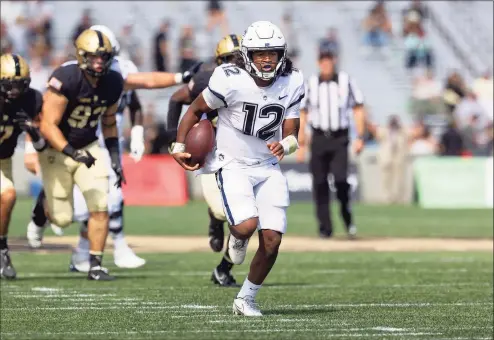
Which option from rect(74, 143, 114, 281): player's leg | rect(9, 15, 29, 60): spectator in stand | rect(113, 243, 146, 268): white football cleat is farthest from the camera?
rect(9, 15, 29, 60): spectator in stand

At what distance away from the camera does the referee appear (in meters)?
12.8

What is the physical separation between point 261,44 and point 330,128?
6.36m

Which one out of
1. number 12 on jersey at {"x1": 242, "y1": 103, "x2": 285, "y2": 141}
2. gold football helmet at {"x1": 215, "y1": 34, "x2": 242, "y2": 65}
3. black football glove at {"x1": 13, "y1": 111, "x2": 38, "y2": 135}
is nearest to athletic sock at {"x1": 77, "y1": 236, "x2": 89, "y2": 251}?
black football glove at {"x1": 13, "y1": 111, "x2": 38, "y2": 135}

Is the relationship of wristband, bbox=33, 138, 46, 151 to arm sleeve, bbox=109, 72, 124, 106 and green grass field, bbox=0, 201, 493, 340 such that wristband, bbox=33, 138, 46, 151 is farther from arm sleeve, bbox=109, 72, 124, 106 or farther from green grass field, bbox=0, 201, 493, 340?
green grass field, bbox=0, 201, 493, 340

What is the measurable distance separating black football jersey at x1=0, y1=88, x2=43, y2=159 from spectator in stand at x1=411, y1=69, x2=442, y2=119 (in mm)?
15045

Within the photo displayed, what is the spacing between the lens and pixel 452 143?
20.5m

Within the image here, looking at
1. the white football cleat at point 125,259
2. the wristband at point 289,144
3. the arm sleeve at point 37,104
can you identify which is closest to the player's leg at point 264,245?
the wristband at point 289,144

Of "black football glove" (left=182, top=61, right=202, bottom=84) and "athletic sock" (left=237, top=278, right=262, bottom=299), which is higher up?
"black football glove" (left=182, top=61, right=202, bottom=84)

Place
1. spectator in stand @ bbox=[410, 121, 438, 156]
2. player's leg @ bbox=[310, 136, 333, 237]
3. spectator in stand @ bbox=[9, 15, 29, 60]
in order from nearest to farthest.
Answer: player's leg @ bbox=[310, 136, 333, 237], spectator in stand @ bbox=[410, 121, 438, 156], spectator in stand @ bbox=[9, 15, 29, 60]

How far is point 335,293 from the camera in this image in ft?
26.4

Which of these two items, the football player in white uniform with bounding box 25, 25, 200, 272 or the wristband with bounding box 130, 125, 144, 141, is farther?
the wristband with bounding box 130, 125, 144, 141

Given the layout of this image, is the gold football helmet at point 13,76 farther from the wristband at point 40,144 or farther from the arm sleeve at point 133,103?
the arm sleeve at point 133,103

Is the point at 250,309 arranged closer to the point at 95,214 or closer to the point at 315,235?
the point at 95,214

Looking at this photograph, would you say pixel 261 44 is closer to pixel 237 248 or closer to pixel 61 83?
pixel 237 248
